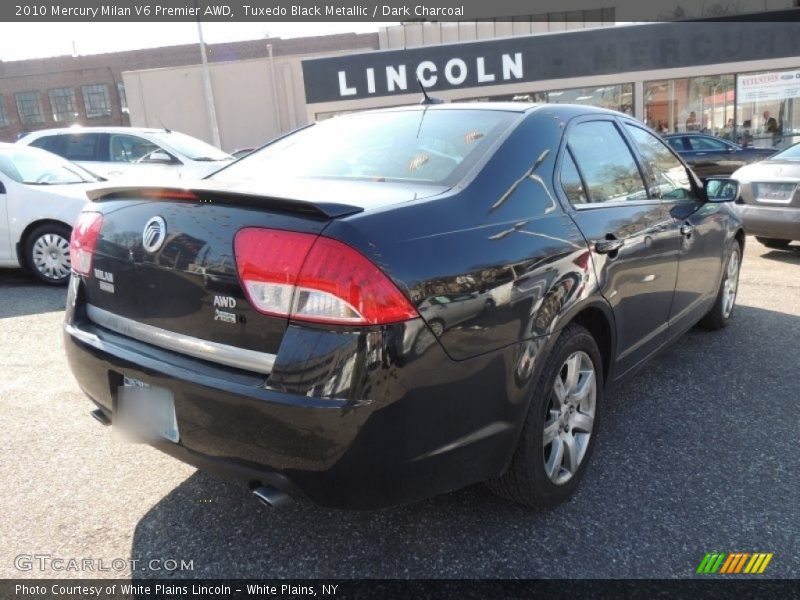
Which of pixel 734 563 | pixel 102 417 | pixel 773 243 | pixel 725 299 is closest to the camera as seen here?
pixel 734 563

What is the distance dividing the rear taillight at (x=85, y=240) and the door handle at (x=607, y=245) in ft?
6.67

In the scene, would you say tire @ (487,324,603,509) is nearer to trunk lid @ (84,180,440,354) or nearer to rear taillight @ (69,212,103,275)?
trunk lid @ (84,180,440,354)

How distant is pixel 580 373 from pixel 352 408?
4.24 feet

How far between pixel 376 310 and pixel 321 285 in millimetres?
177

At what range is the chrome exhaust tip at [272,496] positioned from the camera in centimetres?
205

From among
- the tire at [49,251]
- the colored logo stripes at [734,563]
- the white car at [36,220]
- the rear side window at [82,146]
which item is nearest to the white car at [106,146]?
the rear side window at [82,146]

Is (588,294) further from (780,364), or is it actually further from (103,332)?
(780,364)

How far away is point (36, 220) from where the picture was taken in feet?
22.6

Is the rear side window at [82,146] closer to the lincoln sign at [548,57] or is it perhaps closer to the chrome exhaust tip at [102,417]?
the chrome exhaust tip at [102,417]

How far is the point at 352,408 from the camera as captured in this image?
74.5 inches

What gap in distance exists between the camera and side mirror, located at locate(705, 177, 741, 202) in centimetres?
419

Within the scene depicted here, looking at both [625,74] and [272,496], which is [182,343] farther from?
[625,74]

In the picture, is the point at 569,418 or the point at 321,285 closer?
the point at 321,285

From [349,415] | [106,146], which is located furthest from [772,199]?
[106,146]
